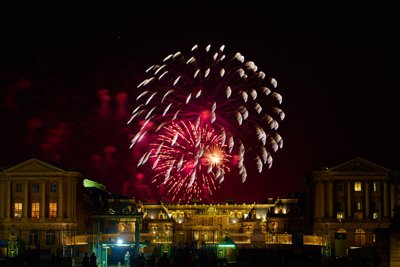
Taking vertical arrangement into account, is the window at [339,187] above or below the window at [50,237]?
above

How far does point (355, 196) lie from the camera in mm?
114875

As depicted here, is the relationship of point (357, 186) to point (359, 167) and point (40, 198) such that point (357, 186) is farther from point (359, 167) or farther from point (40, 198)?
point (40, 198)

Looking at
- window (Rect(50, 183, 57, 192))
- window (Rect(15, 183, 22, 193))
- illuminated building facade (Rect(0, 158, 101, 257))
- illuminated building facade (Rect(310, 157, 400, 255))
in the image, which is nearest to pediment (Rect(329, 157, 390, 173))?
illuminated building facade (Rect(310, 157, 400, 255))

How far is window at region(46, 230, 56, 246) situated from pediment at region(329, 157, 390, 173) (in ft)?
119

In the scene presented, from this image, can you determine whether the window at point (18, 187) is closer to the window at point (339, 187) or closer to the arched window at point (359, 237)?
Result: the window at point (339, 187)

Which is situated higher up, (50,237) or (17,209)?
(17,209)

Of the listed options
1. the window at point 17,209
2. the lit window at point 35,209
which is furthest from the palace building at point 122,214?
the lit window at point 35,209

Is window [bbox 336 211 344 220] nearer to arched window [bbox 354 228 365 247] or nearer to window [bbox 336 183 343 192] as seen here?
window [bbox 336 183 343 192]

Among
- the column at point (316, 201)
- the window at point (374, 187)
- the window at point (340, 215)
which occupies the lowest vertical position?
the window at point (340, 215)

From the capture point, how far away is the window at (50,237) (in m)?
110

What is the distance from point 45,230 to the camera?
11169 cm

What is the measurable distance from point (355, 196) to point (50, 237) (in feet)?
130

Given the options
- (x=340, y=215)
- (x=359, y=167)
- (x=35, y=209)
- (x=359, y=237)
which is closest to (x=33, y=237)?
(x=35, y=209)

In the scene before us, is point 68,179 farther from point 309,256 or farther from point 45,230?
point 309,256
